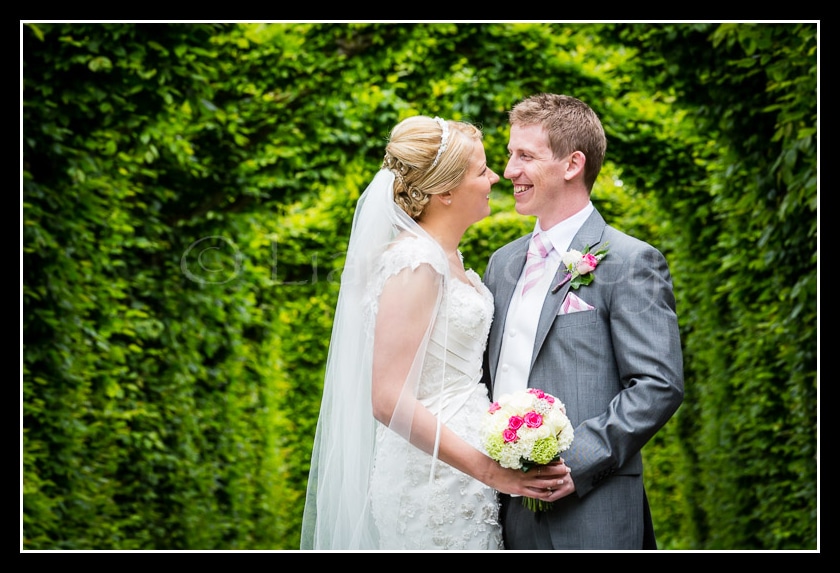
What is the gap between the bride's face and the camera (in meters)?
3.67

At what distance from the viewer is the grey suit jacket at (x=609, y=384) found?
10.7 feet

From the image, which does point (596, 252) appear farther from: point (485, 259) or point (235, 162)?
point (485, 259)

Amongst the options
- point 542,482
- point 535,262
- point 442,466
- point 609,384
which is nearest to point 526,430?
point 542,482

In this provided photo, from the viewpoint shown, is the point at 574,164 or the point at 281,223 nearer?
the point at 574,164

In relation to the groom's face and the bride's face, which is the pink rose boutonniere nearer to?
the groom's face

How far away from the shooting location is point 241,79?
8062 millimetres

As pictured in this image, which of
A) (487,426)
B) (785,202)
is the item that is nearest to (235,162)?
(785,202)

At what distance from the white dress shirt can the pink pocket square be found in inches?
4.2

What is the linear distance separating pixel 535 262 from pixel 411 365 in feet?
2.12

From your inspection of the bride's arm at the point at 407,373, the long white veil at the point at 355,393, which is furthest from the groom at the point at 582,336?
the long white veil at the point at 355,393

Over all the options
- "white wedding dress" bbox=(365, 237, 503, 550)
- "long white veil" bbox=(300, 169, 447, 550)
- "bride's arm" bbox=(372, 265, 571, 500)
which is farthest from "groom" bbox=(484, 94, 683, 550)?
"long white veil" bbox=(300, 169, 447, 550)

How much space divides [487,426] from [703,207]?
577 cm

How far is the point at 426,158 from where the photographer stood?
3.62 metres

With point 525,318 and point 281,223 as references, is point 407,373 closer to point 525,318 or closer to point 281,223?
point 525,318
